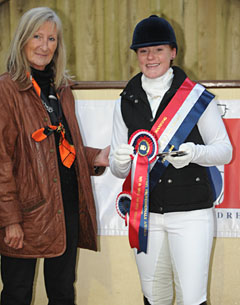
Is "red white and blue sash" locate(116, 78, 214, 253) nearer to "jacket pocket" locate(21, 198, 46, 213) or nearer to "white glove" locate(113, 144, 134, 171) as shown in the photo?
"white glove" locate(113, 144, 134, 171)

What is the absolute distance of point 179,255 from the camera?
1394mm

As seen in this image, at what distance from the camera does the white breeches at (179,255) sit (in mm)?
1379

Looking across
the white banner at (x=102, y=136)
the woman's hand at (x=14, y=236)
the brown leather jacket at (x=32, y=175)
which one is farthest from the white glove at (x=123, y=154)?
the white banner at (x=102, y=136)

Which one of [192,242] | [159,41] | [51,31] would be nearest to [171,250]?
[192,242]

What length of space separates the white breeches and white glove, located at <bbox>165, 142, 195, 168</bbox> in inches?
7.0

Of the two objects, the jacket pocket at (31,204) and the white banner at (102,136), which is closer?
the jacket pocket at (31,204)

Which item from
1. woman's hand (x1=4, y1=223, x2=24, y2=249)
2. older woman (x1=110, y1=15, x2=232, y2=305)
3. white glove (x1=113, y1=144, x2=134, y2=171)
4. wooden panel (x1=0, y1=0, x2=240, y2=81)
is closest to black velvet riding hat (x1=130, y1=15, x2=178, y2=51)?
older woman (x1=110, y1=15, x2=232, y2=305)

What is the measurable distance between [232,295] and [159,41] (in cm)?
139

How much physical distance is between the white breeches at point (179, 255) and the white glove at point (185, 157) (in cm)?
18

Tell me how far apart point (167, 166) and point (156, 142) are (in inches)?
3.8

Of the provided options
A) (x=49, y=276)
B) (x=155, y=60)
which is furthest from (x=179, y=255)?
(x=155, y=60)

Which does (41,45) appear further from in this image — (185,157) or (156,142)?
(185,157)

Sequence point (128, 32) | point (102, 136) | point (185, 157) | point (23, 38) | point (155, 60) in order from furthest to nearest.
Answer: point (128, 32), point (102, 136), point (23, 38), point (155, 60), point (185, 157)

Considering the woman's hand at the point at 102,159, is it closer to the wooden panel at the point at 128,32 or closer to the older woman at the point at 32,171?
the older woman at the point at 32,171
